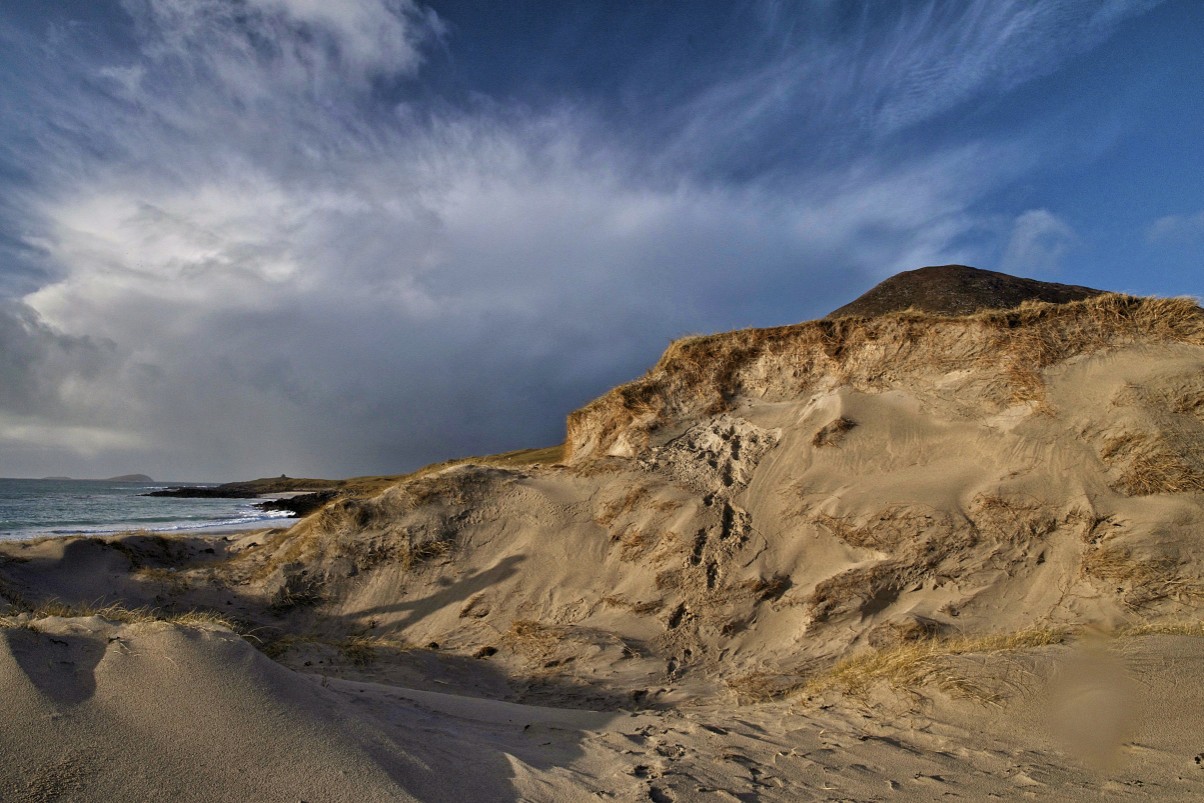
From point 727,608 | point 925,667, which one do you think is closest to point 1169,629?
point 925,667

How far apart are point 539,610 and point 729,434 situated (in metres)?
4.71

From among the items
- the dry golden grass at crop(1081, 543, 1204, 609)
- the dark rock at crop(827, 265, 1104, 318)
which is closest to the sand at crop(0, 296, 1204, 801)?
the dry golden grass at crop(1081, 543, 1204, 609)

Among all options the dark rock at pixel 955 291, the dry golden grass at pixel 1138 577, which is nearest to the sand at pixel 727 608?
the dry golden grass at pixel 1138 577

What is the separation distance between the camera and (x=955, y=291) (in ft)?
149

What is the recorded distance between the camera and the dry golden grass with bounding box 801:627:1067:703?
233 inches

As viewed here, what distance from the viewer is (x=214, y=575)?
12.6 meters

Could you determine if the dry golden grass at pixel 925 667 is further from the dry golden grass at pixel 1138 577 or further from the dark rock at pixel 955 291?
the dark rock at pixel 955 291

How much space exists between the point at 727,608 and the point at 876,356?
5.75 meters

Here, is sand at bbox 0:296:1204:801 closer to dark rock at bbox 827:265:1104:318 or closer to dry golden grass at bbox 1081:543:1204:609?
dry golden grass at bbox 1081:543:1204:609

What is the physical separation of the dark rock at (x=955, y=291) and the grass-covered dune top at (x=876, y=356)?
30644 millimetres

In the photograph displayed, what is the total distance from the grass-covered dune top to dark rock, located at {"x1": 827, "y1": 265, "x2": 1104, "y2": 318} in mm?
30644

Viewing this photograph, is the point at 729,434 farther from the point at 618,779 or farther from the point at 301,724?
the point at 301,724

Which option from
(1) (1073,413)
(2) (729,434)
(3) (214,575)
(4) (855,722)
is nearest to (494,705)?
(4) (855,722)

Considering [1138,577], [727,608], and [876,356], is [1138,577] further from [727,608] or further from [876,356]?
[876,356]
